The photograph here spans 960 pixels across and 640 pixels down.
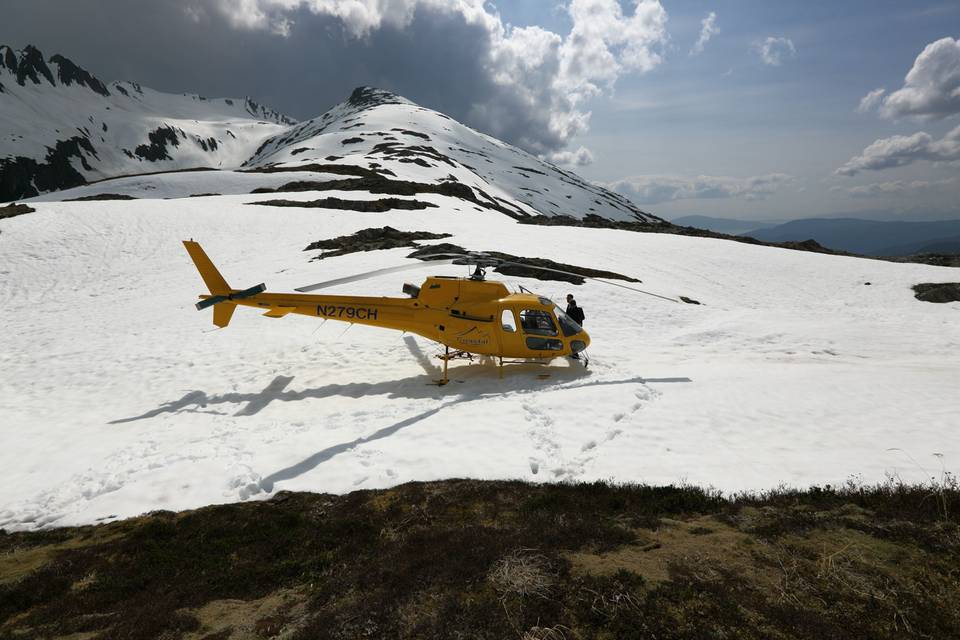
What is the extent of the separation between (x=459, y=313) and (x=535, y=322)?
2.36 meters

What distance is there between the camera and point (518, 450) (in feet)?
29.7

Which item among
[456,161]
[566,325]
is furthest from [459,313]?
[456,161]

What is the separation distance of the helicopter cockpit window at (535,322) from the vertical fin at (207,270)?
9099mm

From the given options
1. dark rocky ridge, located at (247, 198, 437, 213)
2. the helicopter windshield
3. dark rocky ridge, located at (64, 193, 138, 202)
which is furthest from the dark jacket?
dark rocky ridge, located at (64, 193, 138, 202)

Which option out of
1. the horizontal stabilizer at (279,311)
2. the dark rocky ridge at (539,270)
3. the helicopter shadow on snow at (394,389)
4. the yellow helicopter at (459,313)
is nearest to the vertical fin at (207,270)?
the yellow helicopter at (459,313)

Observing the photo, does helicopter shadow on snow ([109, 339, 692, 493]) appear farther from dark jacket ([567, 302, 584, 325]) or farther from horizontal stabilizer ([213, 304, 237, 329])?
horizontal stabilizer ([213, 304, 237, 329])

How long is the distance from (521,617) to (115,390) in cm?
1484

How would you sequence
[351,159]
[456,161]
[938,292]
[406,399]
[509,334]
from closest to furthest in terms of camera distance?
[406,399] < [509,334] < [938,292] < [351,159] < [456,161]

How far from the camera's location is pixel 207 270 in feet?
43.8

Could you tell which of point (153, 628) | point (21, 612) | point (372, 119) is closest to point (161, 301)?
point (21, 612)

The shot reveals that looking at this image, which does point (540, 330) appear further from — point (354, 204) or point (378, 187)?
point (378, 187)

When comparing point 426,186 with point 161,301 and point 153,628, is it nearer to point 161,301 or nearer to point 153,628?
point 161,301

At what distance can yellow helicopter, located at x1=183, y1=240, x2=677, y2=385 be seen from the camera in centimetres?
1351

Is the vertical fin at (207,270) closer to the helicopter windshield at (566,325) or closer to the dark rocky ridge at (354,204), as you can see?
the helicopter windshield at (566,325)
